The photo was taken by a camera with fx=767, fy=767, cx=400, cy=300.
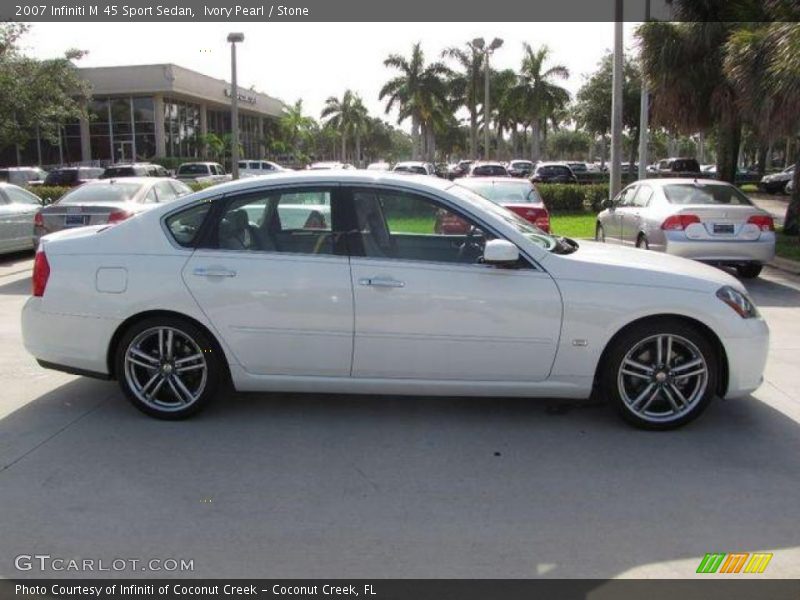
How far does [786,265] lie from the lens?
1248 cm

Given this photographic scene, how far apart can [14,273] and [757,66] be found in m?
13.8

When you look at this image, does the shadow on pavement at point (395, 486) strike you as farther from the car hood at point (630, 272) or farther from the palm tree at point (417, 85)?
the palm tree at point (417, 85)

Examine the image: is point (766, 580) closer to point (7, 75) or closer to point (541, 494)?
point (541, 494)

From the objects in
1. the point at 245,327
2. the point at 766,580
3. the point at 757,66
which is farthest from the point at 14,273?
the point at 757,66

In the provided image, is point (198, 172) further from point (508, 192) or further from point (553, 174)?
point (508, 192)

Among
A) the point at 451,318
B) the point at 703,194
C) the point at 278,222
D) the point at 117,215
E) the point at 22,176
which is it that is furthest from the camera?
the point at 22,176

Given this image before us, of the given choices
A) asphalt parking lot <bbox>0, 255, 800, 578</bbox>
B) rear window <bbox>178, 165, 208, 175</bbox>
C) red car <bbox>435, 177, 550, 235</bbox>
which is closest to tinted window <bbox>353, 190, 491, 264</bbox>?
asphalt parking lot <bbox>0, 255, 800, 578</bbox>

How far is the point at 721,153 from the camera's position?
21266mm

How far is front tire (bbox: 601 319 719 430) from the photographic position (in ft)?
16.0

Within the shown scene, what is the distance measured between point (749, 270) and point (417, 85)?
43.4 meters

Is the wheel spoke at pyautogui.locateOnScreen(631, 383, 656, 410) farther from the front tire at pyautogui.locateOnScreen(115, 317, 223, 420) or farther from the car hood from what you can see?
the front tire at pyautogui.locateOnScreen(115, 317, 223, 420)

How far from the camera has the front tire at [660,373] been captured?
4.87m

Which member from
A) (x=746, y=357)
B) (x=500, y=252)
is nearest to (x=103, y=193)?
(x=500, y=252)

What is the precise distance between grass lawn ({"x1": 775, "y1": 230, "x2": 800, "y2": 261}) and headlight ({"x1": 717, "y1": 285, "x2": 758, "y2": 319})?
892cm
